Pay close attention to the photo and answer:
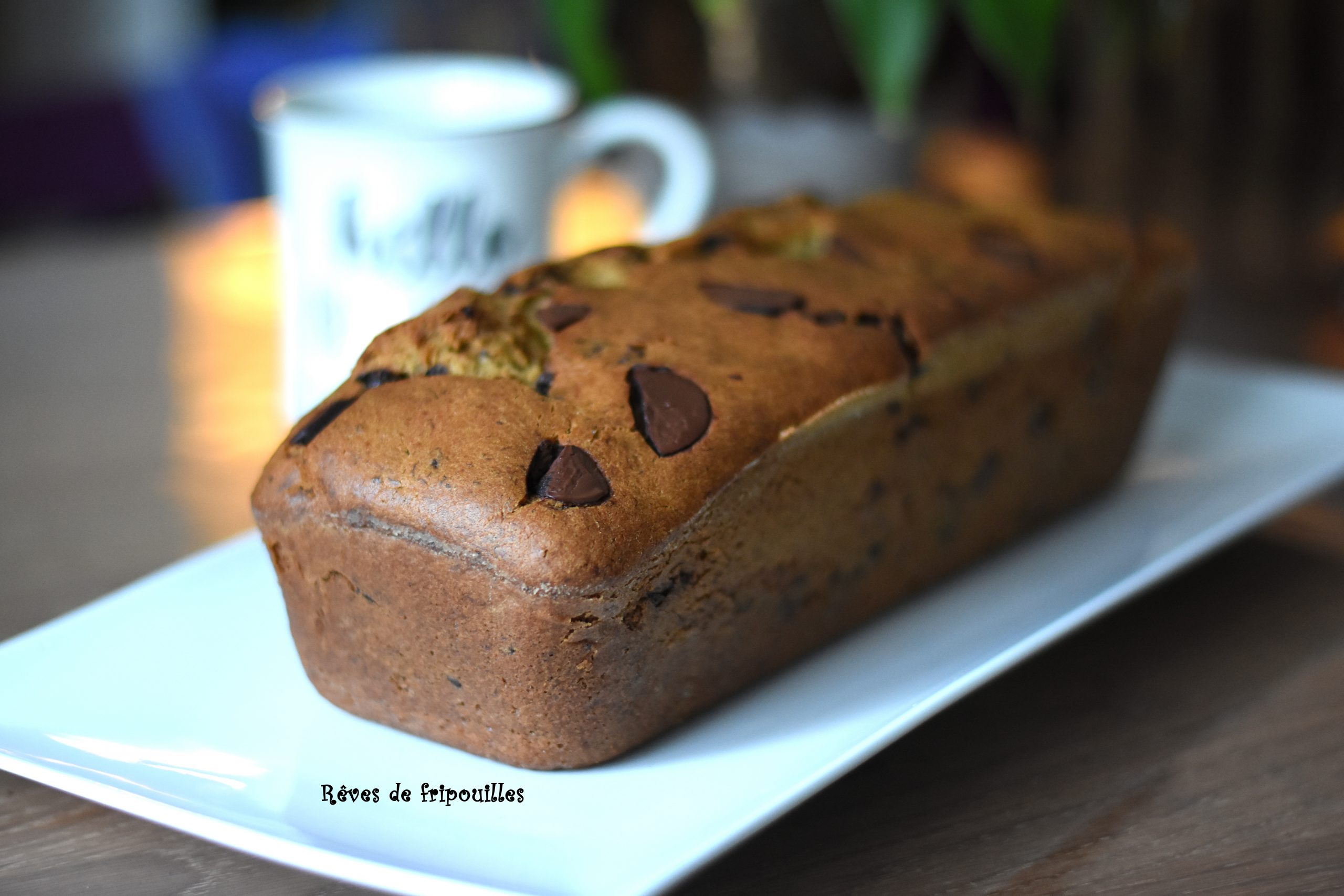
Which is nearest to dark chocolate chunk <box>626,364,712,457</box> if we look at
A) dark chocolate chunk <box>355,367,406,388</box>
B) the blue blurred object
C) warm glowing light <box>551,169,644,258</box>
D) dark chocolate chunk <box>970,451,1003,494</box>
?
dark chocolate chunk <box>355,367,406,388</box>

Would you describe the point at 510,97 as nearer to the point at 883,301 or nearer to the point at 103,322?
the point at 883,301

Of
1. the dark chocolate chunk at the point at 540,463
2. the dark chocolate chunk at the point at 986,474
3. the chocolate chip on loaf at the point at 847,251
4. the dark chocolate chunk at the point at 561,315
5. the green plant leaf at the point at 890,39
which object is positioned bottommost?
the dark chocolate chunk at the point at 986,474

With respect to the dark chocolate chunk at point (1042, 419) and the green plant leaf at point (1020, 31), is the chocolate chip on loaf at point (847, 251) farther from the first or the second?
the green plant leaf at point (1020, 31)

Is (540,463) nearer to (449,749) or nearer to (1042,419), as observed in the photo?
(449,749)

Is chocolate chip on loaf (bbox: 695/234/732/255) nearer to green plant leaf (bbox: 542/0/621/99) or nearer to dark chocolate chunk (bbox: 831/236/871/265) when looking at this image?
dark chocolate chunk (bbox: 831/236/871/265)

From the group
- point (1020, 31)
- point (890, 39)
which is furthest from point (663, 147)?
point (1020, 31)

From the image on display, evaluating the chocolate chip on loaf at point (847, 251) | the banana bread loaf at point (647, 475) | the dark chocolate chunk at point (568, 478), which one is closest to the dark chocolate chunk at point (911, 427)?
the banana bread loaf at point (647, 475)
